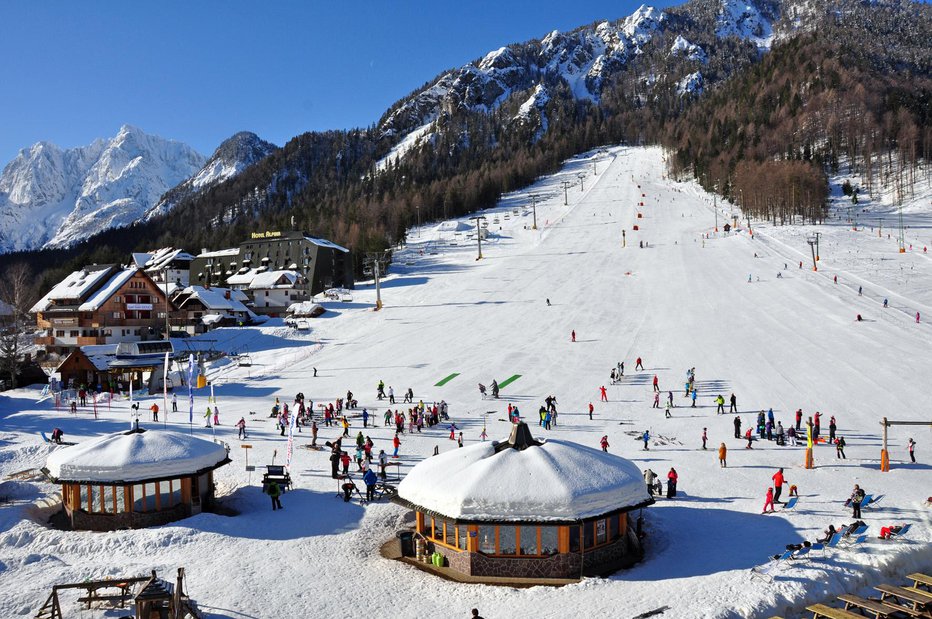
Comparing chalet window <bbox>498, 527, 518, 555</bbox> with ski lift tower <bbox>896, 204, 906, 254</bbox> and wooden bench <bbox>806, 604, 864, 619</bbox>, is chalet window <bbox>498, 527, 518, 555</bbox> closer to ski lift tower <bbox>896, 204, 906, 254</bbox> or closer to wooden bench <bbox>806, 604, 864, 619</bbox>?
wooden bench <bbox>806, 604, 864, 619</bbox>

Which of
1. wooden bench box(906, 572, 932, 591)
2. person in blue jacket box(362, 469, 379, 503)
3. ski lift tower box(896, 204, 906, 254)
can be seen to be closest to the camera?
wooden bench box(906, 572, 932, 591)

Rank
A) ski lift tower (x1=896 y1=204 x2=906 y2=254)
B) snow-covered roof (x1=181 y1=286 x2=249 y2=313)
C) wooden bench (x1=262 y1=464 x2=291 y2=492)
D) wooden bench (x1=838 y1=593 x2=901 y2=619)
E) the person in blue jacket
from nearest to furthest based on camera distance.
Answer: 1. wooden bench (x1=838 y1=593 x2=901 y2=619)
2. the person in blue jacket
3. wooden bench (x1=262 y1=464 x2=291 y2=492)
4. snow-covered roof (x1=181 y1=286 x2=249 y2=313)
5. ski lift tower (x1=896 y1=204 x2=906 y2=254)

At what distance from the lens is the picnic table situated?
13398 mm

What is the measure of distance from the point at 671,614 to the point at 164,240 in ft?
468

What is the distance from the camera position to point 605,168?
16625cm

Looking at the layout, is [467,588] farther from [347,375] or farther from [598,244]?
[598,244]

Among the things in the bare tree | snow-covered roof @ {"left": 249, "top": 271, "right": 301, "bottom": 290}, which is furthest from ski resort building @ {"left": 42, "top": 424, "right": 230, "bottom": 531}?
snow-covered roof @ {"left": 249, "top": 271, "right": 301, "bottom": 290}

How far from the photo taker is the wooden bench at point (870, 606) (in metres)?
12.9

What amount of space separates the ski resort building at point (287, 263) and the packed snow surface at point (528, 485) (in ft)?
203

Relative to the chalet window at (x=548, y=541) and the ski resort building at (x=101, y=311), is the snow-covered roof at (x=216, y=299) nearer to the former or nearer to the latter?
the ski resort building at (x=101, y=311)

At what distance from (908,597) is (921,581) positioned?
1.13m

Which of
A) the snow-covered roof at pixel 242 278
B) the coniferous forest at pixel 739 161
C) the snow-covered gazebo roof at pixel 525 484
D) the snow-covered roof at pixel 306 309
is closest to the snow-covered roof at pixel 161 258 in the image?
the coniferous forest at pixel 739 161

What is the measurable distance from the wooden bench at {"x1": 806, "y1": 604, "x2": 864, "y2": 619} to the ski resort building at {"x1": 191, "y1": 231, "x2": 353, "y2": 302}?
6859cm

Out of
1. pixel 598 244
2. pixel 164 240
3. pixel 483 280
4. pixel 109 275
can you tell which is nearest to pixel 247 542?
pixel 109 275
